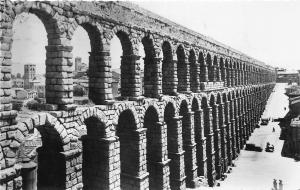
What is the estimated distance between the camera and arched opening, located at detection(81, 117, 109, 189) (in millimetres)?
11945

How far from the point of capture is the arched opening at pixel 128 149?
46.6ft

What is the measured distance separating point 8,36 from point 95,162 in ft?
19.9

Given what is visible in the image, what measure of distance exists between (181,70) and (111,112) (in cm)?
930

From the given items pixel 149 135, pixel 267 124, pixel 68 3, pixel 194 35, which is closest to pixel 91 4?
pixel 68 3

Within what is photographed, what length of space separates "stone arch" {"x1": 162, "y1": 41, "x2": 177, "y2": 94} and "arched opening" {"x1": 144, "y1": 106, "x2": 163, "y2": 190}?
2.74 metres

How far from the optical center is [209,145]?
2520cm

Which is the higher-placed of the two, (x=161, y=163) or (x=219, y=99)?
(x=219, y=99)

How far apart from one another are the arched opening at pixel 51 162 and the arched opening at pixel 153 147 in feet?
22.7

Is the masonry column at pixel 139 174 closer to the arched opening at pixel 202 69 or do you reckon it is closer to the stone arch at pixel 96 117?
the stone arch at pixel 96 117

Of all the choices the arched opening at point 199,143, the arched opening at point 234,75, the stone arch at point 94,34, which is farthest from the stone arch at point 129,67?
the arched opening at point 234,75

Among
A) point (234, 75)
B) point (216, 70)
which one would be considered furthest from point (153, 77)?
point (234, 75)

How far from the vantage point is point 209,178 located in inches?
1004

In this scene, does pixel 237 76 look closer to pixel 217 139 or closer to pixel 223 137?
pixel 223 137

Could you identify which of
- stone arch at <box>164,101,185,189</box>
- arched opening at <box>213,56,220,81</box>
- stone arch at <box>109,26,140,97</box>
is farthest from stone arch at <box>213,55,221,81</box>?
stone arch at <box>109,26,140,97</box>
